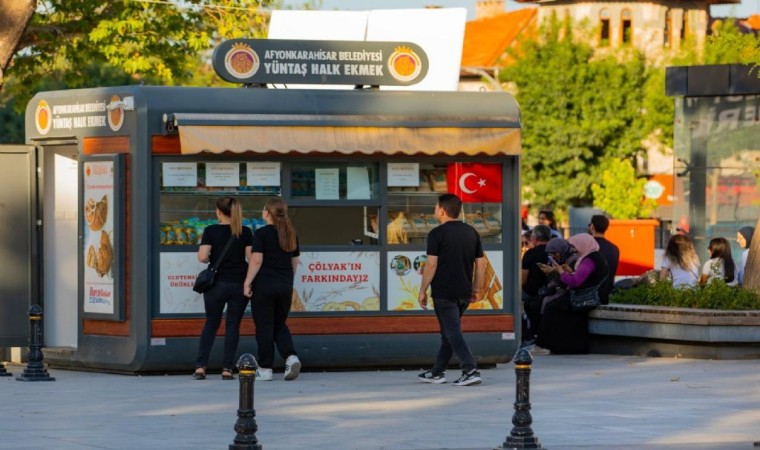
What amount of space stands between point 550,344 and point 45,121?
5.75 metres

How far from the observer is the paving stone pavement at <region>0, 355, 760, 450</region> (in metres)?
10.3

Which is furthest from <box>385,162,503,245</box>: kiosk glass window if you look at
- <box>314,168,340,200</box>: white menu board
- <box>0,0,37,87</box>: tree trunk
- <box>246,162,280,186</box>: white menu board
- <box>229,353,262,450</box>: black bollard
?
<box>0,0,37,87</box>: tree trunk

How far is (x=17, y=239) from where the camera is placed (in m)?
15.8

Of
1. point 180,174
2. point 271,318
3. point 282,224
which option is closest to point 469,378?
point 271,318

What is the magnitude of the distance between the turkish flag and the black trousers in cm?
225

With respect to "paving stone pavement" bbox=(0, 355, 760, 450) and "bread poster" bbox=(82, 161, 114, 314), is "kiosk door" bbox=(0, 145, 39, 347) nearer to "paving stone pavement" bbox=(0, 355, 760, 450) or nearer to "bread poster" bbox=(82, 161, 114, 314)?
"paving stone pavement" bbox=(0, 355, 760, 450)

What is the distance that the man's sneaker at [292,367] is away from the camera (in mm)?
14281

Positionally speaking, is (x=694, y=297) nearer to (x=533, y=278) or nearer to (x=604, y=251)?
(x=604, y=251)

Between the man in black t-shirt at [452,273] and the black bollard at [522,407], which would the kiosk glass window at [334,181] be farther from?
the black bollard at [522,407]

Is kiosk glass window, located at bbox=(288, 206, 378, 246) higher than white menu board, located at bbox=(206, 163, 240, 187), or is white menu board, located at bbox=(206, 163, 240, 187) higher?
white menu board, located at bbox=(206, 163, 240, 187)

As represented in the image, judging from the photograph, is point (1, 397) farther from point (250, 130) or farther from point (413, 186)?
point (413, 186)

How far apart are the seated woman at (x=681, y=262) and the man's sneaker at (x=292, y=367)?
5.50 metres

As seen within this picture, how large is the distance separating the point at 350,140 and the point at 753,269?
514 cm

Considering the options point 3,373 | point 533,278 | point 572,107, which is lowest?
point 3,373
